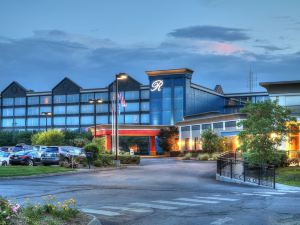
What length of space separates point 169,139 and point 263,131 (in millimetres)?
61334

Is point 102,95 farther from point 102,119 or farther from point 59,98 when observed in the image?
point 59,98

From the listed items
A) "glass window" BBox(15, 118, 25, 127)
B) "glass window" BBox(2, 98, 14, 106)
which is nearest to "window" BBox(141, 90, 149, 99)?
"glass window" BBox(15, 118, 25, 127)

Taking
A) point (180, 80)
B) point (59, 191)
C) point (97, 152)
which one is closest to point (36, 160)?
point (97, 152)

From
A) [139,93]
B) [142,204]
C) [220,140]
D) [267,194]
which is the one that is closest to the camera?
[142,204]

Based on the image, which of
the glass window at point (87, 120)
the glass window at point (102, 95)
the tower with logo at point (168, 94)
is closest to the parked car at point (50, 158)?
the tower with logo at point (168, 94)

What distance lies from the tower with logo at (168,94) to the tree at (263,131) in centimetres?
6632

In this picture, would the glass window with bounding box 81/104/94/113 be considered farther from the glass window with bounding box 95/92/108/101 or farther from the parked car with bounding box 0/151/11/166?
the parked car with bounding box 0/151/11/166

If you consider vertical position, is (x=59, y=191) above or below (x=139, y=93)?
below

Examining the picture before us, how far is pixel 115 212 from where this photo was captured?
1533 centimetres

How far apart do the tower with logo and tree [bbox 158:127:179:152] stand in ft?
24.6

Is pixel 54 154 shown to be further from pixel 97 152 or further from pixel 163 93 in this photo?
pixel 163 93

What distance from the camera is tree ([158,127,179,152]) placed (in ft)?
323

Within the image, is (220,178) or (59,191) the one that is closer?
(59,191)

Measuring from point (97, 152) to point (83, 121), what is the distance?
80.8m
